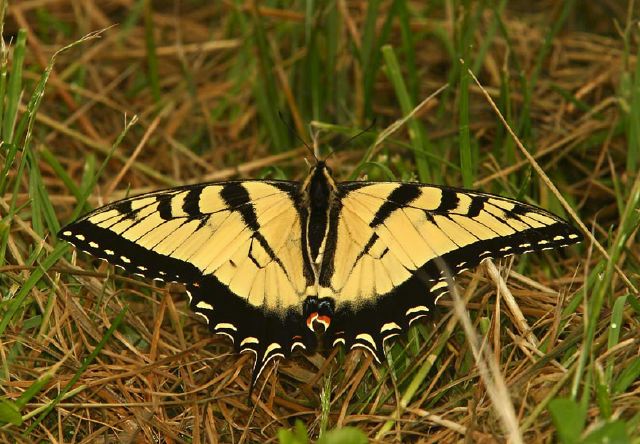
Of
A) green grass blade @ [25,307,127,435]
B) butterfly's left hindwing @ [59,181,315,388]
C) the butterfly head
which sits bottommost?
green grass blade @ [25,307,127,435]

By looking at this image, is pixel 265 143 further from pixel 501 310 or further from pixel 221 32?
pixel 501 310

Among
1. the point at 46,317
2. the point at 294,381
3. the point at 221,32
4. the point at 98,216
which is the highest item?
the point at 221,32

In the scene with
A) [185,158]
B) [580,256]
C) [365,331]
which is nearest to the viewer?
[365,331]

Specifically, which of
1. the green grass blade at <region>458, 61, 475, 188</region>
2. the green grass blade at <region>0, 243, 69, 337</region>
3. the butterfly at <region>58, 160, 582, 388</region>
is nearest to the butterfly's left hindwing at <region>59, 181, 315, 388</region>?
the butterfly at <region>58, 160, 582, 388</region>

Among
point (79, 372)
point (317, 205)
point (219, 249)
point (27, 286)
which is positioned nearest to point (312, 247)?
point (317, 205)

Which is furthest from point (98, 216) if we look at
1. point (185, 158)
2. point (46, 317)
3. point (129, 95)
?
point (129, 95)

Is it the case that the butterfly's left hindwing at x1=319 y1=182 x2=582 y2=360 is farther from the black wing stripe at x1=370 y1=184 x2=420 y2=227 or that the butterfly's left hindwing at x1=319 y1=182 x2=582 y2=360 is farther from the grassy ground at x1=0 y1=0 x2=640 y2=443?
the grassy ground at x1=0 y1=0 x2=640 y2=443

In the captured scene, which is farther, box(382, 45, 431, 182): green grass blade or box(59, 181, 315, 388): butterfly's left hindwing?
box(382, 45, 431, 182): green grass blade

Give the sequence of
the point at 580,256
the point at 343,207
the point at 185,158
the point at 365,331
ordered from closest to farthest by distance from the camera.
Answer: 1. the point at 365,331
2. the point at 343,207
3. the point at 580,256
4. the point at 185,158
